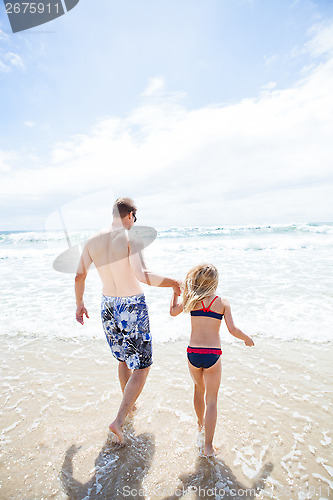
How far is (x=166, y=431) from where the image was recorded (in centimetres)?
277

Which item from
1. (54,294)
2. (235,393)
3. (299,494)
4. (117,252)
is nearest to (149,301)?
(54,294)

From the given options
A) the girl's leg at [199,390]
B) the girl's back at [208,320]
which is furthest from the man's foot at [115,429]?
the girl's back at [208,320]

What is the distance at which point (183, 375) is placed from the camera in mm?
3791

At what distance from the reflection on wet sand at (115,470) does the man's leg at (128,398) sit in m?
0.14

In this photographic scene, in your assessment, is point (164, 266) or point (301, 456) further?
point (164, 266)

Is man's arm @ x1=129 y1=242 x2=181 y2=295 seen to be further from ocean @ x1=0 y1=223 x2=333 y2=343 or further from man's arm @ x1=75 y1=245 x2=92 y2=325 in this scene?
ocean @ x1=0 y1=223 x2=333 y2=343

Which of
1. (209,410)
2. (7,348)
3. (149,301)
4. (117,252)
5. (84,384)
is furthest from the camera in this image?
(149,301)

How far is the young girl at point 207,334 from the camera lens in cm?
241

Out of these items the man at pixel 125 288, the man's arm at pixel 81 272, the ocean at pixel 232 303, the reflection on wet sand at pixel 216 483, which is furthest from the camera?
the ocean at pixel 232 303

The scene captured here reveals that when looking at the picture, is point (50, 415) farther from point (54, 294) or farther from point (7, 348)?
point (54, 294)

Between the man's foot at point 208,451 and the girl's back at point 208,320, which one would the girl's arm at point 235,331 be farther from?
the man's foot at point 208,451

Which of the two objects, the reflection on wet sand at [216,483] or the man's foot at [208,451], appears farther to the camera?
the man's foot at [208,451]

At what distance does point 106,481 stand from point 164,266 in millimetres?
10269

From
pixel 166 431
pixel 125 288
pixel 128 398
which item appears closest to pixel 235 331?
pixel 125 288
